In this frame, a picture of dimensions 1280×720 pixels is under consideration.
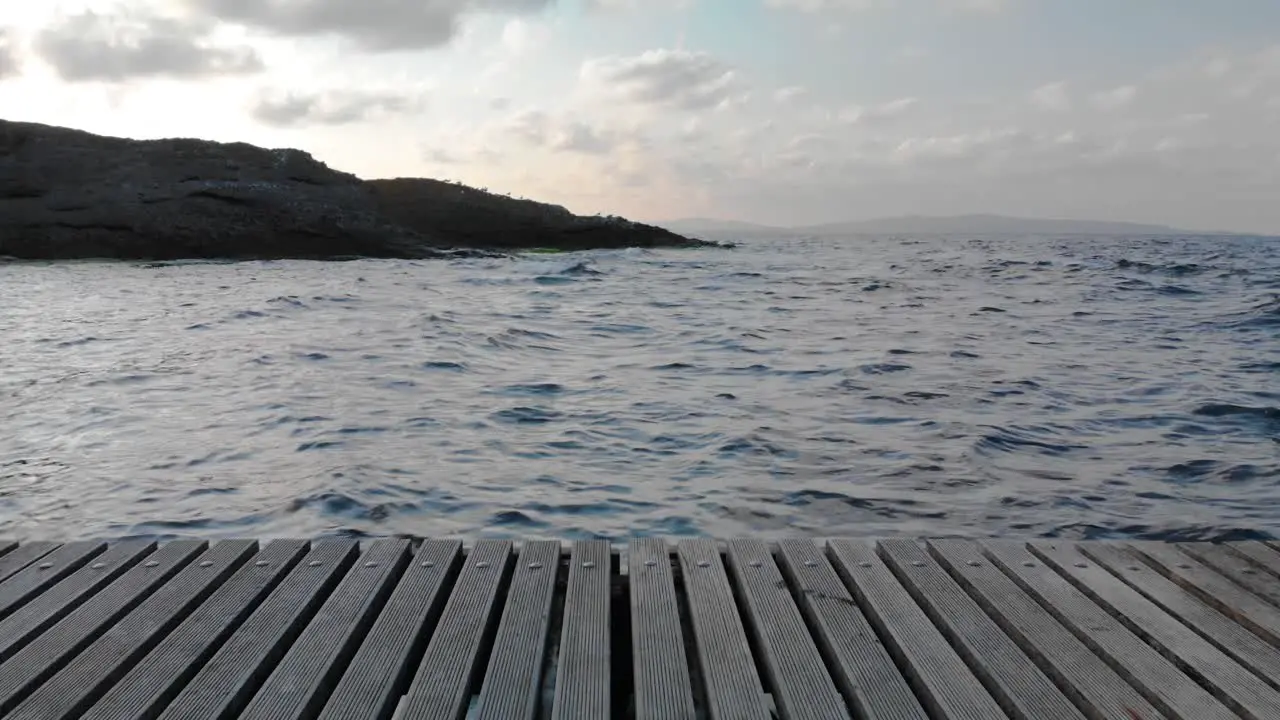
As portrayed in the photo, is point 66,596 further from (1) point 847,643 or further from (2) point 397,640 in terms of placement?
(1) point 847,643

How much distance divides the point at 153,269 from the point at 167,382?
2003 centimetres

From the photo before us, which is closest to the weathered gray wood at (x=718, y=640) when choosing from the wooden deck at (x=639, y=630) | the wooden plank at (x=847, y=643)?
the wooden deck at (x=639, y=630)

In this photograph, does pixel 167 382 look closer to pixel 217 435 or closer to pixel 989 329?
pixel 217 435

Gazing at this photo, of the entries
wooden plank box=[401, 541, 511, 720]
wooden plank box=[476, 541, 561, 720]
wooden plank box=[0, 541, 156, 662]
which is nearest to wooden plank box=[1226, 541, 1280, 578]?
wooden plank box=[476, 541, 561, 720]

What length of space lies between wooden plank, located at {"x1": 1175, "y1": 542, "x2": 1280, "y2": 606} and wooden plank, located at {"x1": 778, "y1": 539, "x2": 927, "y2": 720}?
170cm

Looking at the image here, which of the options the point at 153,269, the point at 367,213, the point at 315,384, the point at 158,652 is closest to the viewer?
the point at 158,652

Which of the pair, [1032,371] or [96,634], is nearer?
[96,634]

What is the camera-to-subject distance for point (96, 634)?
3.33 meters

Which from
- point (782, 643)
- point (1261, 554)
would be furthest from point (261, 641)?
point (1261, 554)

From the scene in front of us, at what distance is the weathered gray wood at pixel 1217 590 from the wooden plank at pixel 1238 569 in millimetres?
40

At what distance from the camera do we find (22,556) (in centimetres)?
413

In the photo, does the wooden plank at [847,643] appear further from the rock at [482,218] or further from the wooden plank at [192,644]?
the rock at [482,218]

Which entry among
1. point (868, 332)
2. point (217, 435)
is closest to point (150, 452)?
point (217, 435)

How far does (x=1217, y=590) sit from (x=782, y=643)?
1.93m
